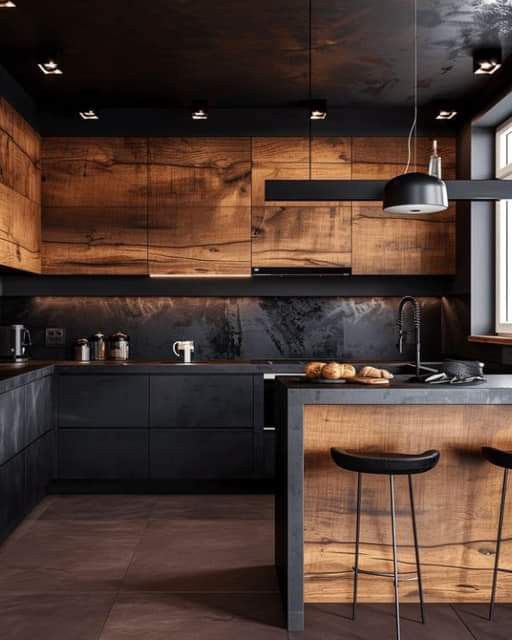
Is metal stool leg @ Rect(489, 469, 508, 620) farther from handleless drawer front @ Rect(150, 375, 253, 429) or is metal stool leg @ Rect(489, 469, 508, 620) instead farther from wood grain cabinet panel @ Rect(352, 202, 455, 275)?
wood grain cabinet panel @ Rect(352, 202, 455, 275)

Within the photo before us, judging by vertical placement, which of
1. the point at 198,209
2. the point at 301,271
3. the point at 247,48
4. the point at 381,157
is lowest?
the point at 301,271

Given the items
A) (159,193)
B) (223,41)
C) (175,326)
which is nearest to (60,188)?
(159,193)

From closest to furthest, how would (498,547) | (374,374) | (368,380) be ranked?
(498,547)
(368,380)
(374,374)

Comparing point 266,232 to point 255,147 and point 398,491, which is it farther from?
point 398,491

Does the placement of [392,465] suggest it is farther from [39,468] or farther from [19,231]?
[19,231]

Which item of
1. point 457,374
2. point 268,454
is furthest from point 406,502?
point 268,454

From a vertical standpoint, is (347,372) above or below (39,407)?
above

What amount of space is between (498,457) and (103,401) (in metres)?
2.89

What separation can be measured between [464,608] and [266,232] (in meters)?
2.94

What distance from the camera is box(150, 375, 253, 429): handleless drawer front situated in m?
4.79

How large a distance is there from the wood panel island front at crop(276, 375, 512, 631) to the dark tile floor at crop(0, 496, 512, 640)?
0.37 ft

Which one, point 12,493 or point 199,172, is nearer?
point 12,493

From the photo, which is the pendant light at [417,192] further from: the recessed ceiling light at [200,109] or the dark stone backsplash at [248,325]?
the dark stone backsplash at [248,325]

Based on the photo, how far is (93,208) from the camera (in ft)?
16.5
